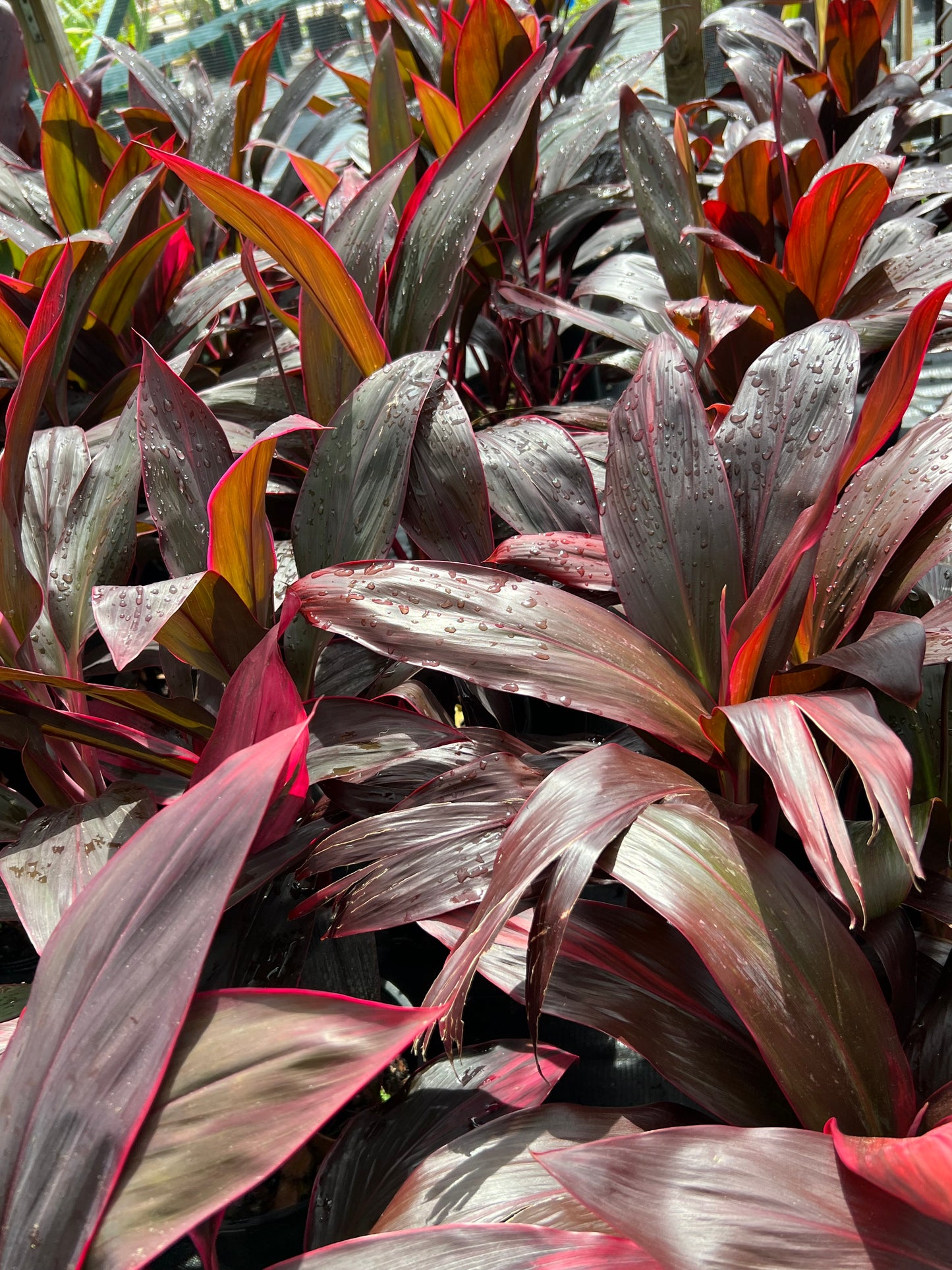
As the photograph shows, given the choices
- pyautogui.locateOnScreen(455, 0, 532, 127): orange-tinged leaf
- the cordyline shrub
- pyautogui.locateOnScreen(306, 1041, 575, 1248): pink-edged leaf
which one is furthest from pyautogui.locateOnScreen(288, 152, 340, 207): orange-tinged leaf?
pyautogui.locateOnScreen(306, 1041, 575, 1248): pink-edged leaf

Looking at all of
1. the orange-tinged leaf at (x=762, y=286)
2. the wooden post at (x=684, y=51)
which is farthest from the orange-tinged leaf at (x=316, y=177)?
the wooden post at (x=684, y=51)

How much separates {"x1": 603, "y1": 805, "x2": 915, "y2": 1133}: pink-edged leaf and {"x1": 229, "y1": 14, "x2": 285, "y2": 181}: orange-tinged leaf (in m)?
1.33

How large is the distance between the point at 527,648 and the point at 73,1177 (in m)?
0.33

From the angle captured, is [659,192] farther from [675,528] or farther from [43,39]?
[43,39]

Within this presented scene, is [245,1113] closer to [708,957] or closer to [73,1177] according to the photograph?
[73,1177]

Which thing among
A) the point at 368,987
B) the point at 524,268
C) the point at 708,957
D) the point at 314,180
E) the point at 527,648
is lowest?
the point at 368,987

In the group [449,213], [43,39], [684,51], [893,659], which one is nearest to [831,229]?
[449,213]

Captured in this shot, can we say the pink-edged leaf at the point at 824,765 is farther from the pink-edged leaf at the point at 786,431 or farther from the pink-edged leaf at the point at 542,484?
the pink-edged leaf at the point at 542,484

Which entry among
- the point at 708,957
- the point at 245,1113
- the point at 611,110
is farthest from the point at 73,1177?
the point at 611,110

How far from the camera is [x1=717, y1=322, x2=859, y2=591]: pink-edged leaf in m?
0.62

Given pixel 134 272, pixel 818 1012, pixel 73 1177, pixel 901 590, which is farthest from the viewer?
pixel 134 272

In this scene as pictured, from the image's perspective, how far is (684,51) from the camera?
6.56 feet

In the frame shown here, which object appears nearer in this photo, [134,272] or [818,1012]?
[818,1012]

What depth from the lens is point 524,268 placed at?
129 centimetres
